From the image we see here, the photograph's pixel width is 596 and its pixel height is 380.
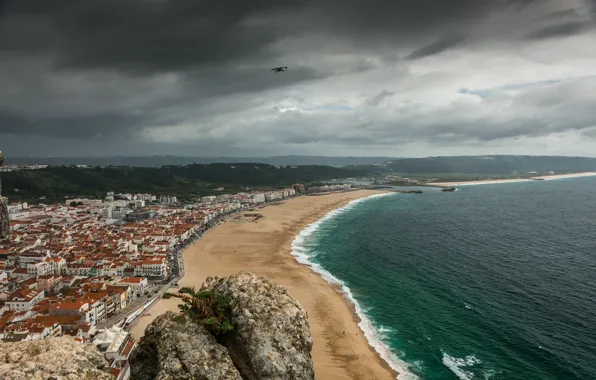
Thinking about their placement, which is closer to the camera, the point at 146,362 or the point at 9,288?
the point at 146,362

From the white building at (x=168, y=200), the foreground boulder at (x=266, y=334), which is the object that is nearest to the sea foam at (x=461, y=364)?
the foreground boulder at (x=266, y=334)

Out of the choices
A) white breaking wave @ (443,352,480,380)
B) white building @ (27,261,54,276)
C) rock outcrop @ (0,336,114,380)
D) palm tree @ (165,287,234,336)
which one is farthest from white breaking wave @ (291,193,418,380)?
white building @ (27,261,54,276)

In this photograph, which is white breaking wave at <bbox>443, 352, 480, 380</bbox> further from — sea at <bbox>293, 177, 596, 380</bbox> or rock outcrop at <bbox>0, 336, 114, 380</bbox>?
rock outcrop at <bbox>0, 336, 114, 380</bbox>

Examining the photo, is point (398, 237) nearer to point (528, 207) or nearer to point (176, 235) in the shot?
point (176, 235)

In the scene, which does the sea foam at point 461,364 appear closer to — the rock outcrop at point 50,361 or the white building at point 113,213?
the rock outcrop at point 50,361

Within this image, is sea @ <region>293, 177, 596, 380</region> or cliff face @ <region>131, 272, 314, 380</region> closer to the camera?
cliff face @ <region>131, 272, 314, 380</region>

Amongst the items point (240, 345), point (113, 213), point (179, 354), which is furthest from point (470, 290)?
point (113, 213)

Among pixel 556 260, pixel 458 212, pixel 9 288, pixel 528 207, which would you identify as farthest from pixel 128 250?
pixel 528 207
